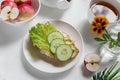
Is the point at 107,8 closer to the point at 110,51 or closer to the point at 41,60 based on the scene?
the point at 110,51

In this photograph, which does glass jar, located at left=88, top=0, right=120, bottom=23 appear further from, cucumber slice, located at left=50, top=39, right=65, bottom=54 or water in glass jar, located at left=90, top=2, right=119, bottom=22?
cucumber slice, located at left=50, top=39, right=65, bottom=54

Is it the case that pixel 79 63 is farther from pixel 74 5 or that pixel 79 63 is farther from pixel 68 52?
pixel 74 5

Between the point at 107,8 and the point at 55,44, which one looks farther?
the point at 107,8

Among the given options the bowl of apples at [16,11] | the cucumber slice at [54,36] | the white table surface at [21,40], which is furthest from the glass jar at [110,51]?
the bowl of apples at [16,11]

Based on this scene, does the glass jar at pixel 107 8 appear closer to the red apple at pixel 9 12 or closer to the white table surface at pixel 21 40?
the white table surface at pixel 21 40

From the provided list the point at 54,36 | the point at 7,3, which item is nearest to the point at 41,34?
the point at 54,36

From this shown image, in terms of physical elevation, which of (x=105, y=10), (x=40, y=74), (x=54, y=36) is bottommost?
(x=40, y=74)
